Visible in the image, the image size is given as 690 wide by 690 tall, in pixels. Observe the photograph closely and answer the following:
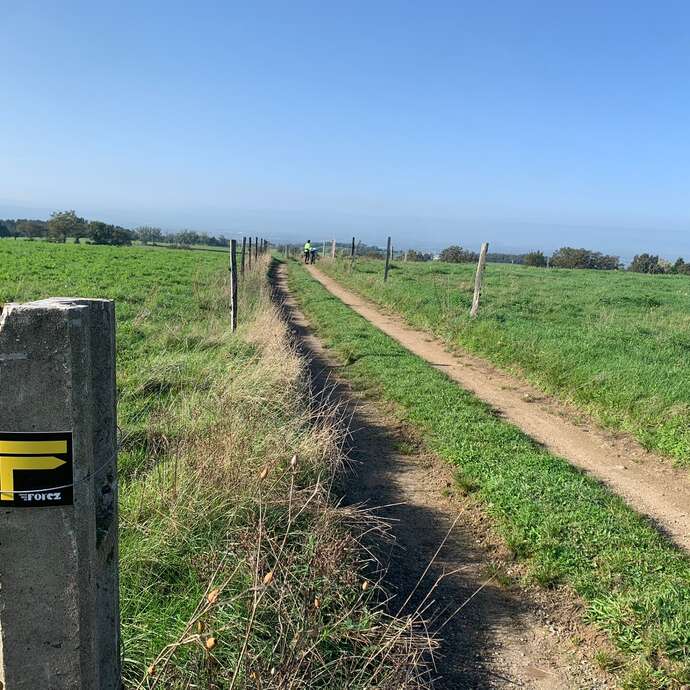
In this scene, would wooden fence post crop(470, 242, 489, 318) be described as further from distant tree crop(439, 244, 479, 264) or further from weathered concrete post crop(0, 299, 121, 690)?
distant tree crop(439, 244, 479, 264)

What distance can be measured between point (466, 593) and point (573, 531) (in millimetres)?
1126

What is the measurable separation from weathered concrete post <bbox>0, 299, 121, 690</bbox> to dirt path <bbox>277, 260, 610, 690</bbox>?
2338 millimetres

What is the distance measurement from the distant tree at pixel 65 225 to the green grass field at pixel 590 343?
64.4 meters

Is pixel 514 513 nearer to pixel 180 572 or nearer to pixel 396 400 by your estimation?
pixel 180 572

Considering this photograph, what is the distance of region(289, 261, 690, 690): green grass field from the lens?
340 centimetres

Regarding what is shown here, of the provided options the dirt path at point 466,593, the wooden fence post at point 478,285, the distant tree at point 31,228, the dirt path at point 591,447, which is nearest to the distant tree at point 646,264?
the wooden fence post at point 478,285

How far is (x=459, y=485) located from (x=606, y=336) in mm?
7312

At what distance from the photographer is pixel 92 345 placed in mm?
1559

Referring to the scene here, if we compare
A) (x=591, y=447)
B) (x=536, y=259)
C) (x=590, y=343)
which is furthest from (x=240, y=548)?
(x=536, y=259)

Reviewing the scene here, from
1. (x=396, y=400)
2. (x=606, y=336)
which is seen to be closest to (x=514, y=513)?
(x=396, y=400)

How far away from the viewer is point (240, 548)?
3.24 m

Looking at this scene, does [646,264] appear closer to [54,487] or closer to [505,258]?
[505,258]

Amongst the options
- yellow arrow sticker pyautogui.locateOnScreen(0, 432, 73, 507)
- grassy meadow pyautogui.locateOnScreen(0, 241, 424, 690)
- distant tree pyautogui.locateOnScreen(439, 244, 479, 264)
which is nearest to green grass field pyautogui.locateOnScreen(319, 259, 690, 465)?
grassy meadow pyautogui.locateOnScreen(0, 241, 424, 690)

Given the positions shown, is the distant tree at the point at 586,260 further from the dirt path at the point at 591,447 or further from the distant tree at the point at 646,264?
the dirt path at the point at 591,447
